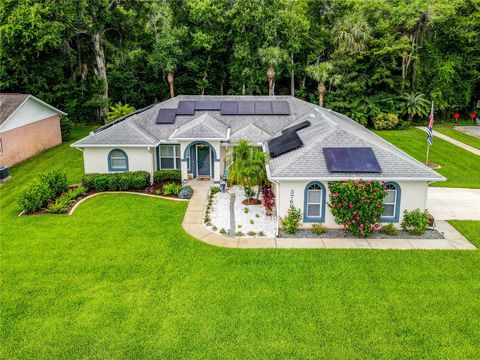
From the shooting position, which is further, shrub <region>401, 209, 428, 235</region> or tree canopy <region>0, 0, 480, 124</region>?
tree canopy <region>0, 0, 480, 124</region>

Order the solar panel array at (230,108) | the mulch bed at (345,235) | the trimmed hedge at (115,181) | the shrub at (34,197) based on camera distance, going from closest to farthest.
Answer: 1. the mulch bed at (345,235)
2. the shrub at (34,197)
3. the trimmed hedge at (115,181)
4. the solar panel array at (230,108)

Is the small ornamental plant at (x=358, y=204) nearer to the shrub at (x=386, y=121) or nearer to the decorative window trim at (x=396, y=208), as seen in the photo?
the decorative window trim at (x=396, y=208)

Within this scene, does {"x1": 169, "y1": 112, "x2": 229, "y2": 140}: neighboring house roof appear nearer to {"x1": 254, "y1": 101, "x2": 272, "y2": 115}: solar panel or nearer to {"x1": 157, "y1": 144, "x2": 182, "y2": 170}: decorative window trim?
{"x1": 157, "y1": 144, "x2": 182, "y2": 170}: decorative window trim

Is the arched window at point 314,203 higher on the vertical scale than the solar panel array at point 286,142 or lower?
lower

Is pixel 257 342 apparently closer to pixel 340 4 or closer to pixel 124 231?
pixel 124 231

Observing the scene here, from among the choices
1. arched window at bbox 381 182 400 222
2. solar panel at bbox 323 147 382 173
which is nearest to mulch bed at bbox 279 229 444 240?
arched window at bbox 381 182 400 222

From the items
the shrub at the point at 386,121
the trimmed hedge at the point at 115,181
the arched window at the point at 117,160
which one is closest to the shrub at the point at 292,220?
the trimmed hedge at the point at 115,181

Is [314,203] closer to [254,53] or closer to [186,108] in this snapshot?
[186,108]
